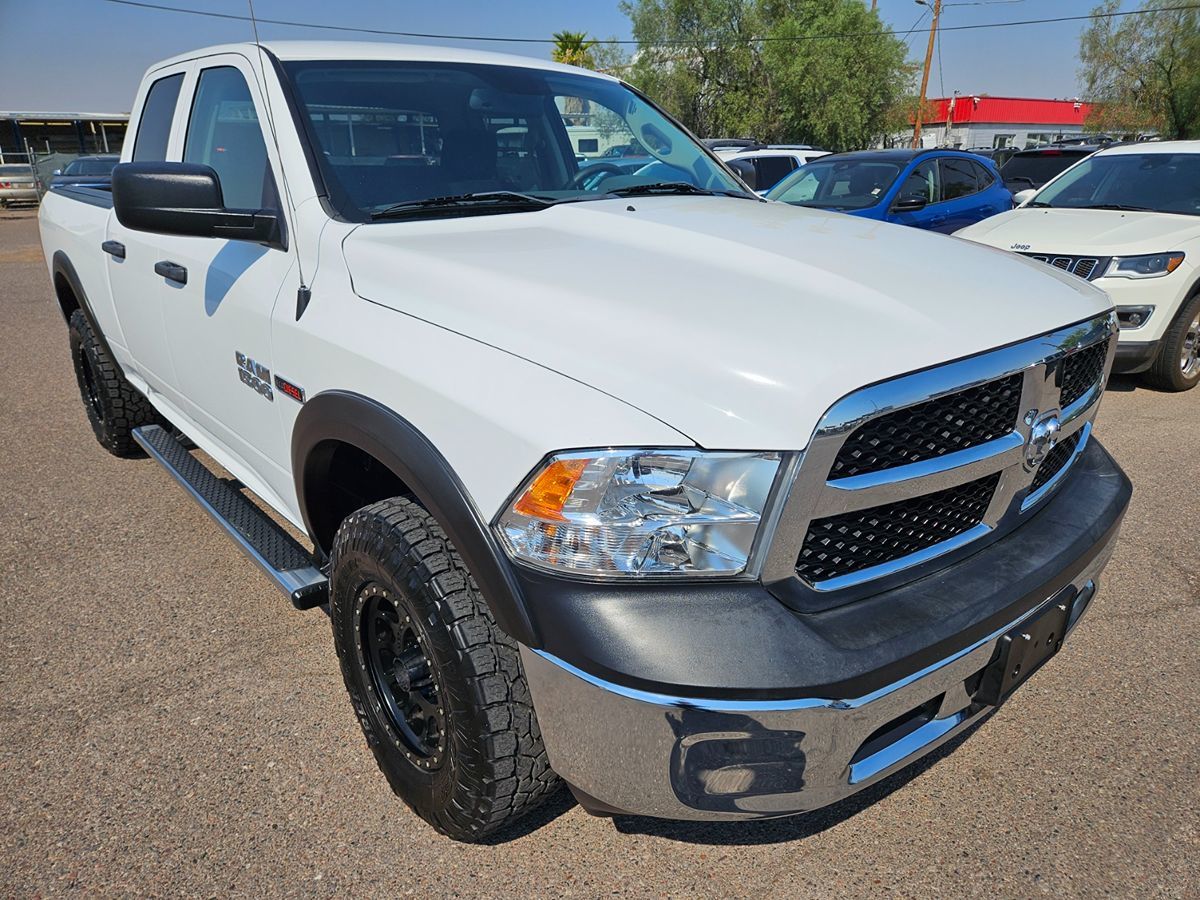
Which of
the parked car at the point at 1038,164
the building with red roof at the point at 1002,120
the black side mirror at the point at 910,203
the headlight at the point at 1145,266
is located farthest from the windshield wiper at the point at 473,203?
the building with red roof at the point at 1002,120

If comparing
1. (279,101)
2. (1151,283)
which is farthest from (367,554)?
(1151,283)

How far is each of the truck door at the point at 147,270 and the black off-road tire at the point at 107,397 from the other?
0.53 metres

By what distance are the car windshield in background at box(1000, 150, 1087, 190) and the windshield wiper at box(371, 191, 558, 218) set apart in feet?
34.8

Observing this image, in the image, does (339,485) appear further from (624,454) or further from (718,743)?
(718,743)

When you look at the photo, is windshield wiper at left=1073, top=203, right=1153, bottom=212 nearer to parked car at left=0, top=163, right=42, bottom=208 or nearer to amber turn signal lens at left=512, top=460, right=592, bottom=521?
amber turn signal lens at left=512, top=460, right=592, bottom=521

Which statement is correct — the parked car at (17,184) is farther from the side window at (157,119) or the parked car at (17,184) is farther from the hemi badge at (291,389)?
the hemi badge at (291,389)

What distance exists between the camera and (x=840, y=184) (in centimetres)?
879

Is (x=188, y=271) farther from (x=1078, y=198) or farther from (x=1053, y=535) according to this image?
(x=1078, y=198)

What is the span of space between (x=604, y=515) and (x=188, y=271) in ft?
6.71

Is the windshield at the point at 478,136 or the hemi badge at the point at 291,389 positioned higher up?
the windshield at the point at 478,136

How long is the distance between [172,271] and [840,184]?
7297mm

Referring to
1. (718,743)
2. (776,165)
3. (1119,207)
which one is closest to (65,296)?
(718,743)

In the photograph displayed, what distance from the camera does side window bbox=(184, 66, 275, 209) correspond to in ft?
8.76

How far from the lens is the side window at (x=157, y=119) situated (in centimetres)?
341
